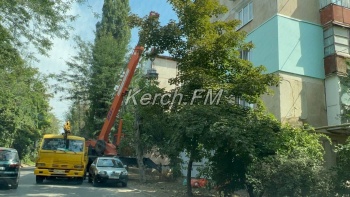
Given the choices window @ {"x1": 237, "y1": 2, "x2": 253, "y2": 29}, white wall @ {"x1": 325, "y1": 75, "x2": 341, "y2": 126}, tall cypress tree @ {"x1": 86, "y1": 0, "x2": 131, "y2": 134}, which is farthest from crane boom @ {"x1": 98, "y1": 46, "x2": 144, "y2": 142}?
tall cypress tree @ {"x1": 86, "y1": 0, "x2": 131, "y2": 134}

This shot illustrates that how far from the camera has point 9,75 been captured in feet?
68.9

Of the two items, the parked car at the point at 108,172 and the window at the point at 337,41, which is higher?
the window at the point at 337,41

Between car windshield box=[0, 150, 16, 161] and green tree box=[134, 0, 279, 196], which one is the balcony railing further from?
car windshield box=[0, 150, 16, 161]

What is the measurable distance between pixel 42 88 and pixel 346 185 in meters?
27.7

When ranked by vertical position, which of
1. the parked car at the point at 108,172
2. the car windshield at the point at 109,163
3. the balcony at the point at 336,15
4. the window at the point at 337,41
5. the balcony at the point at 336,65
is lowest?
the parked car at the point at 108,172

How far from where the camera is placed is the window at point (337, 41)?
731 inches

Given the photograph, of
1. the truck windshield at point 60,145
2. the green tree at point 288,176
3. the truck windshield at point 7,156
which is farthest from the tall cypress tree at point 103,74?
the green tree at point 288,176

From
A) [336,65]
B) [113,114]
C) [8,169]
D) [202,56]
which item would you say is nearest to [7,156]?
[8,169]

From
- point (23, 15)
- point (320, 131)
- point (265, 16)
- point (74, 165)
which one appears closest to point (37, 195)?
point (74, 165)

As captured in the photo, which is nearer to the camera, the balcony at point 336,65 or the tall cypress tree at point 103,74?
the balcony at point 336,65

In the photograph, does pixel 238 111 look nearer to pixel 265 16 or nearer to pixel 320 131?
pixel 320 131

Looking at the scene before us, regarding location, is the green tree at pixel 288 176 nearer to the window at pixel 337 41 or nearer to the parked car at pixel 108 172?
the parked car at pixel 108 172

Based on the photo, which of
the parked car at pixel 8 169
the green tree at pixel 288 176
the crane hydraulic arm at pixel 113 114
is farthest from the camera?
the crane hydraulic arm at pixel 113 114

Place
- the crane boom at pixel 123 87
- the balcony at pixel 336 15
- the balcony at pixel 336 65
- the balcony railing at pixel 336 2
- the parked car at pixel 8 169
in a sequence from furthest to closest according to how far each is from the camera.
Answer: the crane boom at pixel 123 87, the balcony railing at pixel 336 2, the balcony at pixel 336 15, the balcony at pixel 336 65, the parked car at pixel 8 169
